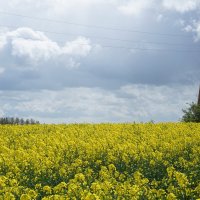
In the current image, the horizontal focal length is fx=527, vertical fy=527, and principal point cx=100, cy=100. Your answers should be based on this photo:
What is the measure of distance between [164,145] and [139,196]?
28.6ft

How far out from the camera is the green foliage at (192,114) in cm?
4141

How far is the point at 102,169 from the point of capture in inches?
582

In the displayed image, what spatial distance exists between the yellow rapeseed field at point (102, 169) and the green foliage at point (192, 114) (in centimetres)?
1763

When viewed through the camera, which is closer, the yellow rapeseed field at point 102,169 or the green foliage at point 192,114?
the yellow rapeseed field at point 102,169

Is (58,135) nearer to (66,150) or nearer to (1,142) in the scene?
(1,142)

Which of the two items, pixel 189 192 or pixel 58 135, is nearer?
pixel 189 192

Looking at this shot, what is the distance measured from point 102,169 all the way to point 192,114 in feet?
92.1

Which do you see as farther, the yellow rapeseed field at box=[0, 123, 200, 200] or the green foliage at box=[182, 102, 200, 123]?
the green foliage at box=[182, 102, 200, 123]

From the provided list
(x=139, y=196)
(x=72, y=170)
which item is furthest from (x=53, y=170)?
(x=139, y=196)

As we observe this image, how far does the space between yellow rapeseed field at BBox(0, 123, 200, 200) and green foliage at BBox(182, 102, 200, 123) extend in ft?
57.8

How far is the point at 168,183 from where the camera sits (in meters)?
13.6

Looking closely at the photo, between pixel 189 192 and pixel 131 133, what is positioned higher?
pixel 131 133

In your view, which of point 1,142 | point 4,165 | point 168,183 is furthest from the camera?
point 1,142

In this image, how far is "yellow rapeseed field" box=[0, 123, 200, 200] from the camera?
11367 millimetres
